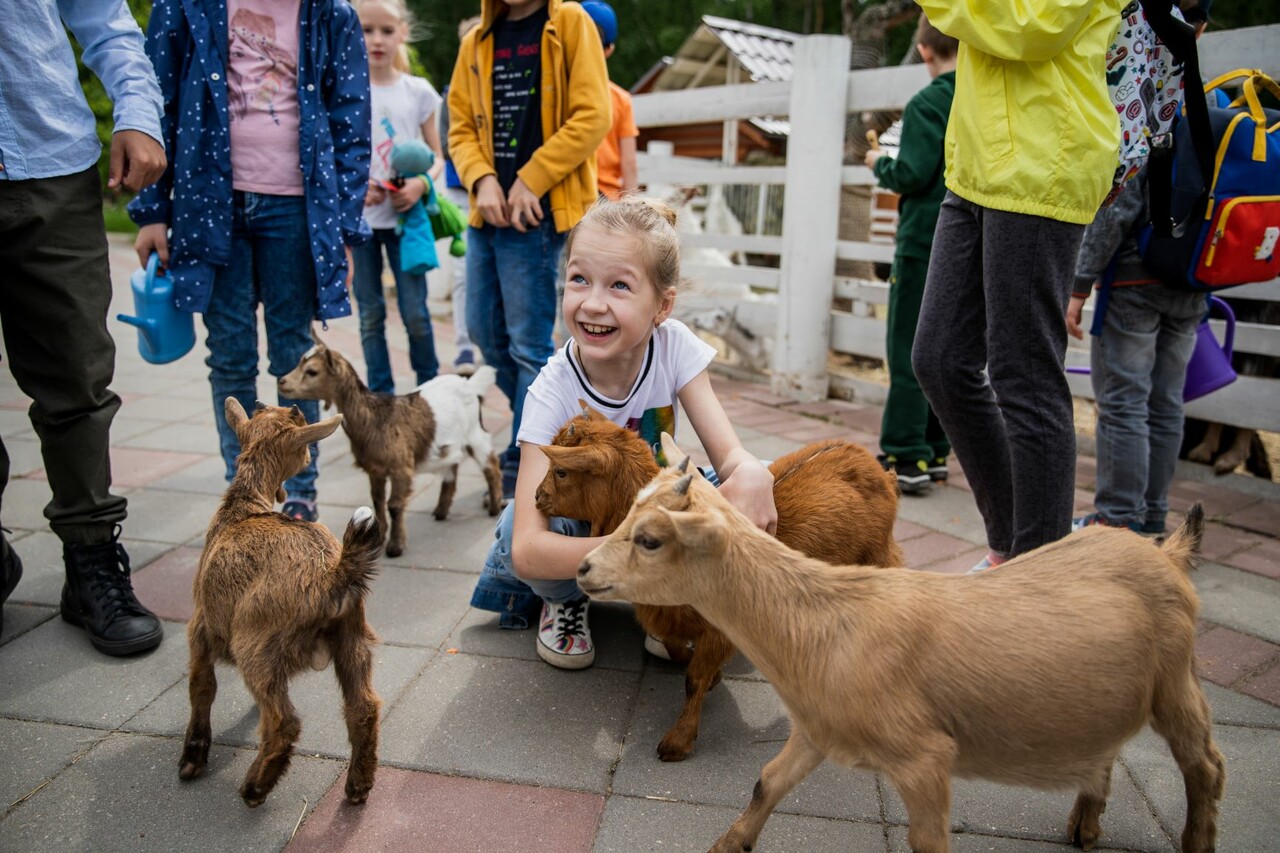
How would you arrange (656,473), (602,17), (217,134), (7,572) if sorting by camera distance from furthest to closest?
(602,17) < (217,134) < (7,572) < (656,473)

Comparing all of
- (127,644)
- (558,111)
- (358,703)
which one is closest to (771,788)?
(358,703)

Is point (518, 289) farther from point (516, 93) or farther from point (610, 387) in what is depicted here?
point (610, 387)

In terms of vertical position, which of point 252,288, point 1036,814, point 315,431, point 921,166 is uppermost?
point 921,166

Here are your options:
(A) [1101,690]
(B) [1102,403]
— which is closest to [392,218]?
(B) [1102,403]

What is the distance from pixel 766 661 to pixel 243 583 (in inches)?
52.6

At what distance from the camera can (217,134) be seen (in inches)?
139

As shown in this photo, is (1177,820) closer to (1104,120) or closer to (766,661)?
(766,661)

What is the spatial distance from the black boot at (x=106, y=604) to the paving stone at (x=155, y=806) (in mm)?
531

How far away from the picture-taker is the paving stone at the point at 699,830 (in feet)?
7.18

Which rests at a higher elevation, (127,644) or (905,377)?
(905,377)

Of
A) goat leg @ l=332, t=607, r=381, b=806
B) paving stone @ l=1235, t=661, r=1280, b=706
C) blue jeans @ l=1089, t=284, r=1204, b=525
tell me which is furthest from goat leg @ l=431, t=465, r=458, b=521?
paving stone @ l=1235, t=661, r=1280, b=706

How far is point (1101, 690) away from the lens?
188 cm

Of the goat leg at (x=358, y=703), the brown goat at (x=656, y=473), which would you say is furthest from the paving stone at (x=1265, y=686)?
the goat leg at (x=358, y=703)

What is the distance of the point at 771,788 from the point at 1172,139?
103 inches
